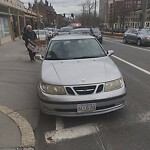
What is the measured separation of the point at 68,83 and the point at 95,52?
73.4 inches

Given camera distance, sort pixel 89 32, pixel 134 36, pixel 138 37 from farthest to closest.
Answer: pixel 134 36 < pixel 89 32 < pixel 138 37

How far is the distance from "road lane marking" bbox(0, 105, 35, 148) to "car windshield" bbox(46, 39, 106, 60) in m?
1.58

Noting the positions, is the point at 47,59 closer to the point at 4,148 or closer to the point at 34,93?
the point at 34,93

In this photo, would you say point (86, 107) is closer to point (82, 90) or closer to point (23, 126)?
point (82, 90)

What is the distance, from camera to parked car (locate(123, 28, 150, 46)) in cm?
1942

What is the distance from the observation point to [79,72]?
449cm

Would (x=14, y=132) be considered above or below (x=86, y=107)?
below

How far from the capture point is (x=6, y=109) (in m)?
4.99

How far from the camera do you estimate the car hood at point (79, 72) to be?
4.21m

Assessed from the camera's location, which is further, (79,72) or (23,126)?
(79,72)

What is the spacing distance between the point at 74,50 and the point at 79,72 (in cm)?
140

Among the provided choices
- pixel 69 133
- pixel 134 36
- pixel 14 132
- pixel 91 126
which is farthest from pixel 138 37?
pixel 14 132

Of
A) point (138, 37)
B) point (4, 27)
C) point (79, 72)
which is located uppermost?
point (4, 27)

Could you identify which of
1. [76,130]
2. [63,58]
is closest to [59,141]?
[76,130]
